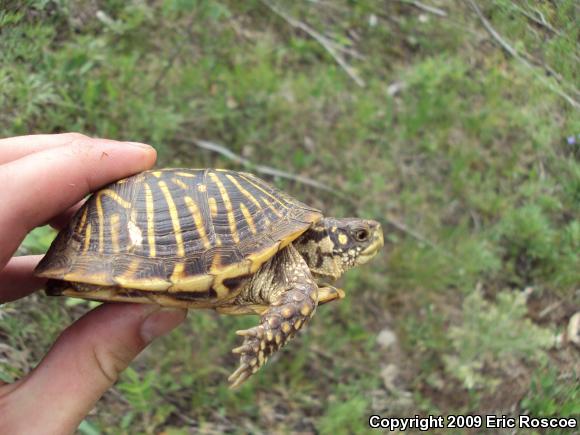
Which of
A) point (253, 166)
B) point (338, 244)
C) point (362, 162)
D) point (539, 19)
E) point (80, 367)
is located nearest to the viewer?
point (80, 367)

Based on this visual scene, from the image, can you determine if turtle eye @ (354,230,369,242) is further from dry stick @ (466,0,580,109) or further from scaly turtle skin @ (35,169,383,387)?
dry stick @ (466,0,580,109)

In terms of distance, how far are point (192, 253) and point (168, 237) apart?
9 centimetres

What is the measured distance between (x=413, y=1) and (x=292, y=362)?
2.52 meters

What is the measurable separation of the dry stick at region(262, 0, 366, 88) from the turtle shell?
2386 millimetres

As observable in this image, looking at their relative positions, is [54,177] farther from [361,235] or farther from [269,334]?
[361,235]

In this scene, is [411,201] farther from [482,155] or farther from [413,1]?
[413,1]

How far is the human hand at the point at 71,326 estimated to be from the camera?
4.38 feet

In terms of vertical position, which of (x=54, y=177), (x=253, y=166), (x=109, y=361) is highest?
(x=54, y=177)

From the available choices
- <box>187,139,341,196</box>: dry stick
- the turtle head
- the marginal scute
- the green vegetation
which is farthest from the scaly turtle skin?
<box>187,139,341,196</box>: dry stick

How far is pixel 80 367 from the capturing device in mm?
1397

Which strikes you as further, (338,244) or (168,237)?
(338,244)

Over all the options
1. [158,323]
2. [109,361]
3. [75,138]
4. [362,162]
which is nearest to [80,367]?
[109,361]

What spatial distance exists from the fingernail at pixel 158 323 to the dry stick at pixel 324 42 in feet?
8.75

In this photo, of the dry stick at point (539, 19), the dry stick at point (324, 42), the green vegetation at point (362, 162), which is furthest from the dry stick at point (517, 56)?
the dry stick at point (324, 42)
